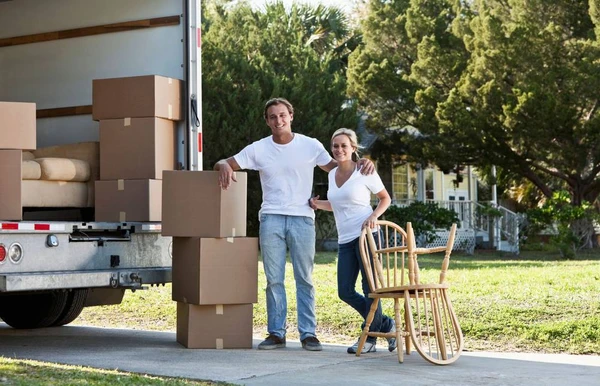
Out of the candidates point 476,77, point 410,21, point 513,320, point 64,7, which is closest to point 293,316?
point 513,320

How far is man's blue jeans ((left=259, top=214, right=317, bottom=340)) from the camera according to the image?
23.9 feet

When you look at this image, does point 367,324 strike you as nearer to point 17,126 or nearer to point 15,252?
point 15,252

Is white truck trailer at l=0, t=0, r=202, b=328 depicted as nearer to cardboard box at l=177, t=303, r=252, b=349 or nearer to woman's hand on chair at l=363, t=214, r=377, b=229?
cardboard box at l=177, t=303, r=252, b=349

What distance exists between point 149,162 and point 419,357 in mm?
2320

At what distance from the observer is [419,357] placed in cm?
700

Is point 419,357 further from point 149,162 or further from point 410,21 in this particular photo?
point 410,21

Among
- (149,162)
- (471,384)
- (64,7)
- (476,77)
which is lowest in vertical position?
(471,384)

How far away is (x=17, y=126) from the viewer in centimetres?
683

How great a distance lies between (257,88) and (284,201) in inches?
616

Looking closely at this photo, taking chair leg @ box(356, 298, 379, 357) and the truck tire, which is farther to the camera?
the truck tire

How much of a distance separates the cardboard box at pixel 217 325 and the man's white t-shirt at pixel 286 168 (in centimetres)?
72

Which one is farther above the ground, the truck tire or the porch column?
the porch column

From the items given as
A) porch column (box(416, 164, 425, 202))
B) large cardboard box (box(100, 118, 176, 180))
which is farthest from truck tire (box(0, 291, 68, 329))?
porch column (box(416, 164, 425, 202))

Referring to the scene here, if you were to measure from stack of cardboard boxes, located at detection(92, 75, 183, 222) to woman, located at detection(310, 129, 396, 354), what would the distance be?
1.29 meters
